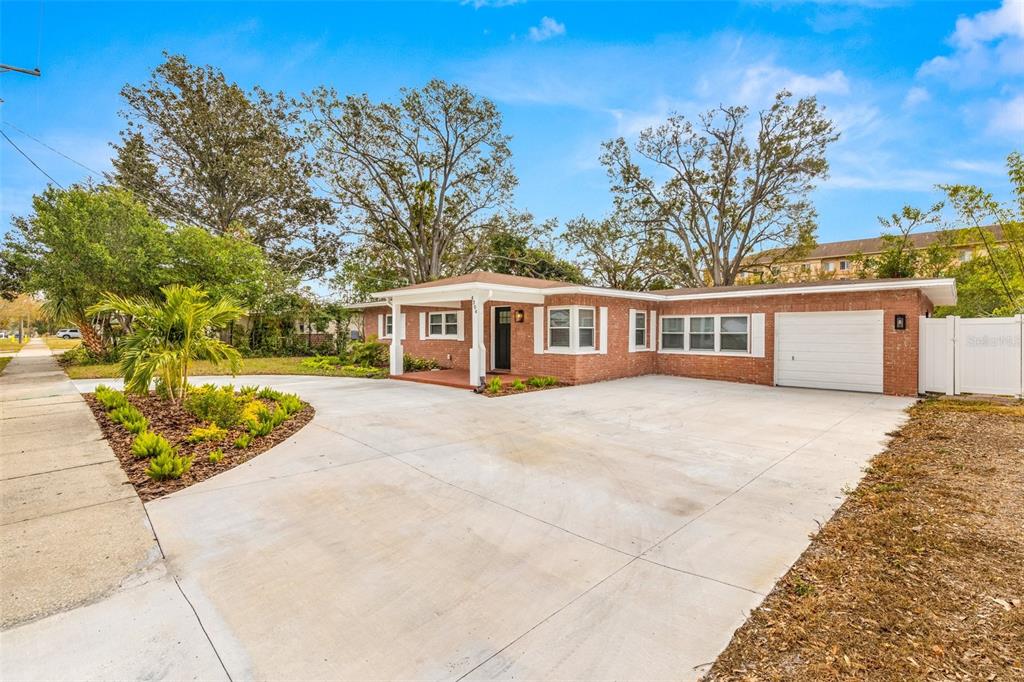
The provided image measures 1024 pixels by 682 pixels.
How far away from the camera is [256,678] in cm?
198

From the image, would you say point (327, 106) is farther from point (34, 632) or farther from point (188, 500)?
point (34, 632)

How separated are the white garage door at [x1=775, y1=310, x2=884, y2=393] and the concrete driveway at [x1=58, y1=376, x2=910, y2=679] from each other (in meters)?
4.89

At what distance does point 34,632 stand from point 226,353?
5.49 m


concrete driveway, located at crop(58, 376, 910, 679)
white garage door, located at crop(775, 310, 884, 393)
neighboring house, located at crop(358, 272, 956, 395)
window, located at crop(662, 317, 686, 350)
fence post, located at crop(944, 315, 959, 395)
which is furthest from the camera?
window, located at crop(662, 317, 686, 350)

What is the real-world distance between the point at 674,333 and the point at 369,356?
1014 cm

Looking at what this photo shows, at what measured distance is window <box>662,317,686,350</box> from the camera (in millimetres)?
13484

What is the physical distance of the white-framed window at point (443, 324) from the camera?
48.7ft

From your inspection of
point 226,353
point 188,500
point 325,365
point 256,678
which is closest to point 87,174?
point 325,365

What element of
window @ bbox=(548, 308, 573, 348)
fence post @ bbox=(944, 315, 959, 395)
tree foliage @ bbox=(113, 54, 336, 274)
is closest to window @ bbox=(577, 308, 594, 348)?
window @ bbox=(548, 308, 573, 348)

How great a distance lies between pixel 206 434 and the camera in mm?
5609

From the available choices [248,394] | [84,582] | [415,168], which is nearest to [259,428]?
[248,394]

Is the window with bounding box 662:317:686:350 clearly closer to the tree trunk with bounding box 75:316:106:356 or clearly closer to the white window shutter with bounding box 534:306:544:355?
the white window shutter with bounding box 534:306:544:355

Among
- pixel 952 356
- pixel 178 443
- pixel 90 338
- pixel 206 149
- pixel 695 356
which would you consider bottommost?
pixel 178 443

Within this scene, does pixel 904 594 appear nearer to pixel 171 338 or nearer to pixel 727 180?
pixel 171 338
